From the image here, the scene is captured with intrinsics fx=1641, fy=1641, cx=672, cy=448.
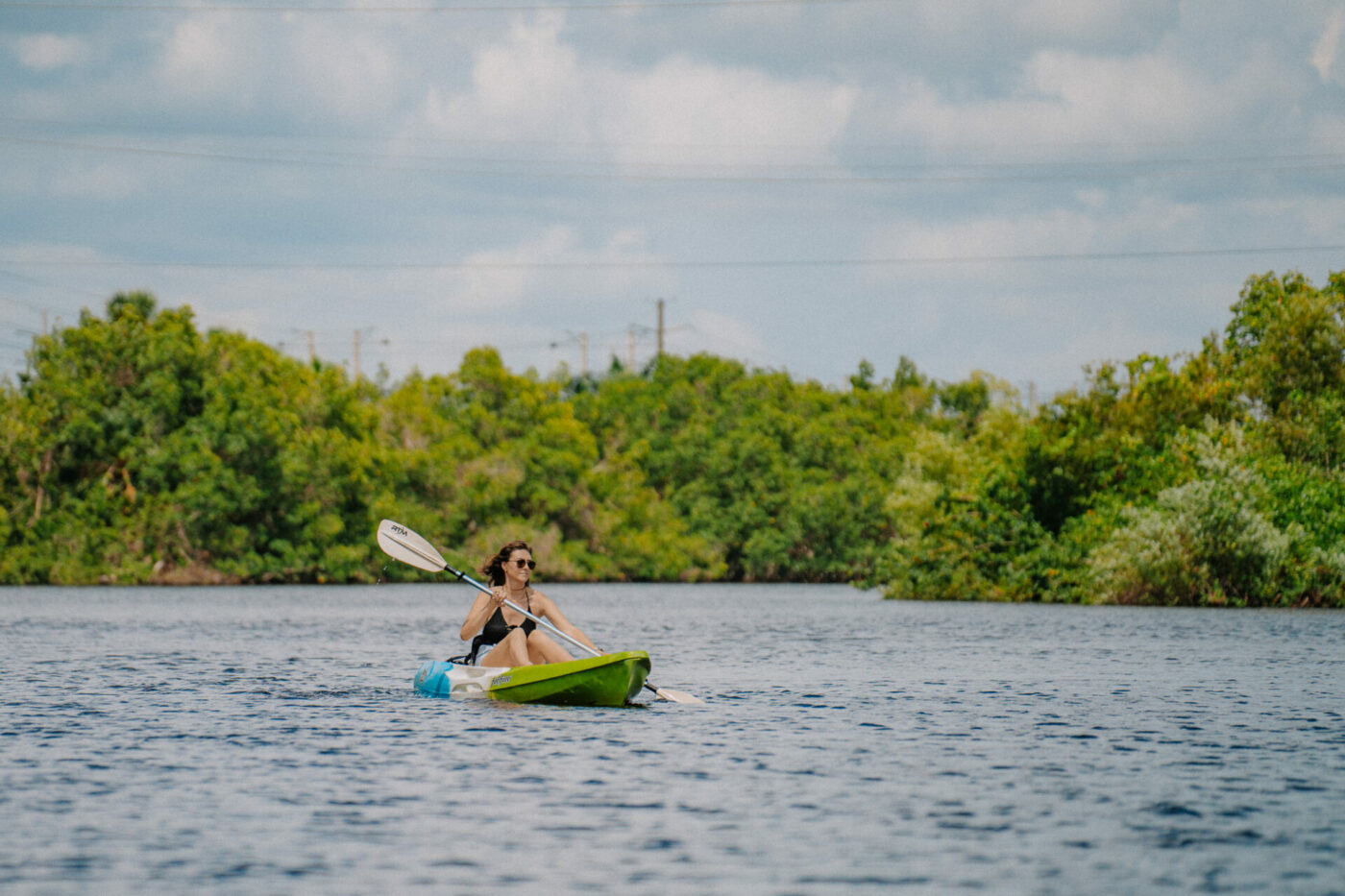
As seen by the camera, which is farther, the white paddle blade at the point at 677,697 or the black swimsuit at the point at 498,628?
the black swimsuit at the point at 498,628

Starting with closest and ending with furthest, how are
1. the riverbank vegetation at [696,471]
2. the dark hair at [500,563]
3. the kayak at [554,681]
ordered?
the kayak at [554,681], the dark hair at [500,563], the riverbank vegetation at [696,471]

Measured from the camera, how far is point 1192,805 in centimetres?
A: 1230

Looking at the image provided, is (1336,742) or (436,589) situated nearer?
(1336,742)

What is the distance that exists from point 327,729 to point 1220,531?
3408cm

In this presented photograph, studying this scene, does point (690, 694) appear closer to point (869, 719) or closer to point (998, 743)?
point (869, 719)

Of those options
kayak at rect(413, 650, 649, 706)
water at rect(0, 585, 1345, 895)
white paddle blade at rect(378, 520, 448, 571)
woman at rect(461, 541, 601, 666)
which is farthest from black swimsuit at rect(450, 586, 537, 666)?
white paddle blade at rect(378, 520, 448, 571)

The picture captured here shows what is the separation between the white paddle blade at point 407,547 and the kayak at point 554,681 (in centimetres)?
241

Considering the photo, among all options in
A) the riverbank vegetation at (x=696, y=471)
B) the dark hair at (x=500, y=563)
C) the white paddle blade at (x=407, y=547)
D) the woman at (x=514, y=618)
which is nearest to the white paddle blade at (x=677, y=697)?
the woman at (x=514, y=618)

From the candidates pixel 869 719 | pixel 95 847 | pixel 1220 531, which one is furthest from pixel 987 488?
pixel 95 847

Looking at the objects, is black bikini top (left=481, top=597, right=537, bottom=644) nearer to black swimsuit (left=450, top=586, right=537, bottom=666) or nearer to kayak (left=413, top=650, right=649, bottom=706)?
black swimsuit (left=450, top=586, right=537, bottom=666)

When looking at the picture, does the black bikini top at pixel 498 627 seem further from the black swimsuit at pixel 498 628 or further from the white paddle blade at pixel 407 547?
the white paddle blade at pixel 407 547

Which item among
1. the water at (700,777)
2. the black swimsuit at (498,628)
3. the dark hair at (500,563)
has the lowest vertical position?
the water at (700,777)

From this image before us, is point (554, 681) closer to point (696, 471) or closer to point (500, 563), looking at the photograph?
point (500, 563)

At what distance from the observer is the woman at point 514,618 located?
19.8 metres
